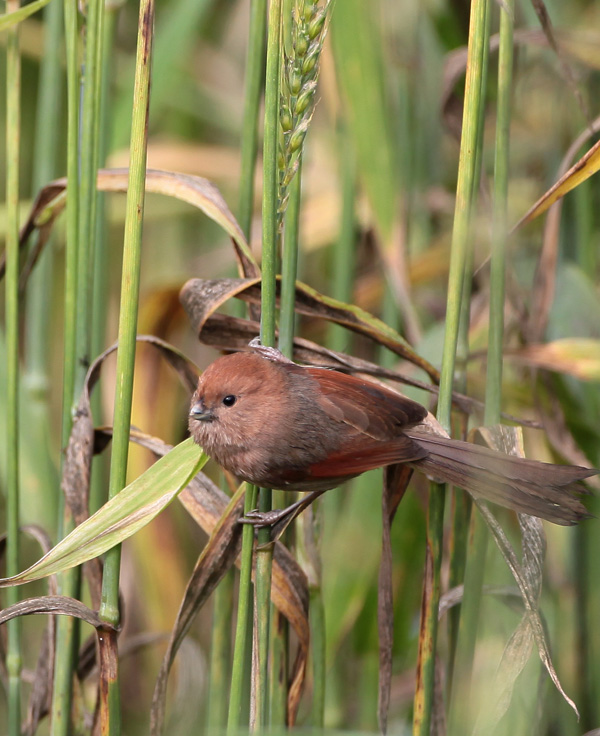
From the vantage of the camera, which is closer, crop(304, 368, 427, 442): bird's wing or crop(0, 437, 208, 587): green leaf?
crop(0, 437, 208, 587): green leaf

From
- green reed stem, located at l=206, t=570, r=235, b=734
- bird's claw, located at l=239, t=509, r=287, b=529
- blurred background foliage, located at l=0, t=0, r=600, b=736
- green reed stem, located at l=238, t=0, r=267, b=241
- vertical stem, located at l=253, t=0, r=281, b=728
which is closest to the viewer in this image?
vertical stem, located at l=253, t=0, r=281, b=728

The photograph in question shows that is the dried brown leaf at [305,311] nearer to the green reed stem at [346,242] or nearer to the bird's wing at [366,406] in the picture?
the bird's wing at [366,406]

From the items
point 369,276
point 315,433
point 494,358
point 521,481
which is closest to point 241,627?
point 315,433

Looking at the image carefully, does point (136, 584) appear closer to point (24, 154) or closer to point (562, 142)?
point (24, 154)

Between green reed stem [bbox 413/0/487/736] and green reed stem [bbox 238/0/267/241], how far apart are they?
36 centimetres

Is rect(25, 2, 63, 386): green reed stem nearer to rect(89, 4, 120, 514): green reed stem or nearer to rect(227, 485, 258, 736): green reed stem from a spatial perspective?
rect(89, 4, 120, 514): green reed stem

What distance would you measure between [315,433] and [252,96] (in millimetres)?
604

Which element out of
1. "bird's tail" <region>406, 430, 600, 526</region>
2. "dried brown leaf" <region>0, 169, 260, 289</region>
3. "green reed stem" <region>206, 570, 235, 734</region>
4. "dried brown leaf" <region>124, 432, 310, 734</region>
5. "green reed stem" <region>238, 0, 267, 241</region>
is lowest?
"green reed stem" <region>206, 570, 235, 734</region>

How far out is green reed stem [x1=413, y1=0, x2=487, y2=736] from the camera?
118 centimetres

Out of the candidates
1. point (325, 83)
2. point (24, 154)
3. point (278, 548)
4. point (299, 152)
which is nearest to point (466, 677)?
point (278, 548)

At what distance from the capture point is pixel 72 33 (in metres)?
1.26

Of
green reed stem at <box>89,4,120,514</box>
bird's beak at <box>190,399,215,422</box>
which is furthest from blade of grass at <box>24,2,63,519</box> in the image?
bird's beak at <box>190,399,215,422</box>

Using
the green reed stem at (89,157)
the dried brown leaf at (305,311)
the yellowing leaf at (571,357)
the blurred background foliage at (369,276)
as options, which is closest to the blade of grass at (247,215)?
the dried brown leaf at (305,311)

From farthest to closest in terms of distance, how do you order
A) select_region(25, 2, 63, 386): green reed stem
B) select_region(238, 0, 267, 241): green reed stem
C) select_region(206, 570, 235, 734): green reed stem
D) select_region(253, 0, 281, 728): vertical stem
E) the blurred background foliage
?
the blurred background foliage
select_region(25, 2, 63, 386): green reed stem
select_region(206, 570, 235, 734): green reed stem
select_region(238, 0, 267, 241): green reed stem
select_region(253, 0, 281, 728): vertical stem
